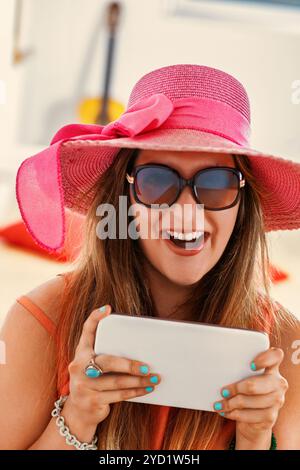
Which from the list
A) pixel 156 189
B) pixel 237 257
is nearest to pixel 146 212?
pixel 156 189

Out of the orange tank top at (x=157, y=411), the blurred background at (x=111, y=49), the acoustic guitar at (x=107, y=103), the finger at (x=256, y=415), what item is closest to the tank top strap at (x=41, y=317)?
the orange tank top at (x=157, y=411)

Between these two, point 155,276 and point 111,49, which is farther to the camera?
point 111,49

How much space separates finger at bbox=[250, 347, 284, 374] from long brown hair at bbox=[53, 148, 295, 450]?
106 millimetres

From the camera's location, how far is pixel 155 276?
2.52 feet

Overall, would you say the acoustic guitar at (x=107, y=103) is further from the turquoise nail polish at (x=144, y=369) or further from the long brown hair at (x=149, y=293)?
the turquoise nail polish at (x=144, y=369)

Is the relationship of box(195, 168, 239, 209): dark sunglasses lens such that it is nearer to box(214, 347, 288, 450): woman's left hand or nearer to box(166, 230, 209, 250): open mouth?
box(166, 230, 209, 250): open mouth

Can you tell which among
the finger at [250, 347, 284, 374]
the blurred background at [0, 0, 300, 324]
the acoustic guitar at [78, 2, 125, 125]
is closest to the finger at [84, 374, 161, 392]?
the finger at [250, 347, 284, 374]

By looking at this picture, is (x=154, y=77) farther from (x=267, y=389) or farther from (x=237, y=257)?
(x=267, y=389)

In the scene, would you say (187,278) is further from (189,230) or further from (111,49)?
(111,49)

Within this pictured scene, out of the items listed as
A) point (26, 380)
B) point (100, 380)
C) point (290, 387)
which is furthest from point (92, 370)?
point (290, 387)

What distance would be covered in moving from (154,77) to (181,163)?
0.12 m

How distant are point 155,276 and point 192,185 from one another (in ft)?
0.46

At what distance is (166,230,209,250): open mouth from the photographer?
68 centimetres

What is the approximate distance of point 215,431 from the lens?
2.36 ft
